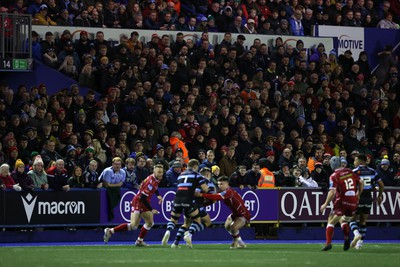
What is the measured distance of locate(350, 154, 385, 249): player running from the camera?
2175cm

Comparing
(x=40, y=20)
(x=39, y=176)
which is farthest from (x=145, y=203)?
(x=40, y=20)

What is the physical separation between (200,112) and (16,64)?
16.4 feet

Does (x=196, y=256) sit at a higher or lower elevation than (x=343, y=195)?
lower

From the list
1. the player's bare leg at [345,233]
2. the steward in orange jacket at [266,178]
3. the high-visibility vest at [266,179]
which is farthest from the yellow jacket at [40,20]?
the player's bare leg at [345,233]

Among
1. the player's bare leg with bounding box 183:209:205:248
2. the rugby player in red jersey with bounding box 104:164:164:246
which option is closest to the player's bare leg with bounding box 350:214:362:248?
the player's bare leg with bounding box 183:209:205:248

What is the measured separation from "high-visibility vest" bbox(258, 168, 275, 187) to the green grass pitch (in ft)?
10.9

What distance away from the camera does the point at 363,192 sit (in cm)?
2316

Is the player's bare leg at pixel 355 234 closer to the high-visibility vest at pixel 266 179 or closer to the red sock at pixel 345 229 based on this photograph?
the red sock at pixel 345 229

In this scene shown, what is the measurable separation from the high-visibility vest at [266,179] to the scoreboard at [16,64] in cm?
619

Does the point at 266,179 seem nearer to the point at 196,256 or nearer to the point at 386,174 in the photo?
the point at 386,174

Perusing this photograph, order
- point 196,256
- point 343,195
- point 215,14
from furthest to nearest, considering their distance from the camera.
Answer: point 215,14 < point 343,195 < point 196,256

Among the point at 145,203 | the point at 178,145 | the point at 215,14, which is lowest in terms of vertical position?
the point at 145,203

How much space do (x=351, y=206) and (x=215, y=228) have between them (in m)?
5.53

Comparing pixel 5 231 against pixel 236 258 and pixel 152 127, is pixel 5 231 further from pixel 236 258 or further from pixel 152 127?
pixel 236 258
